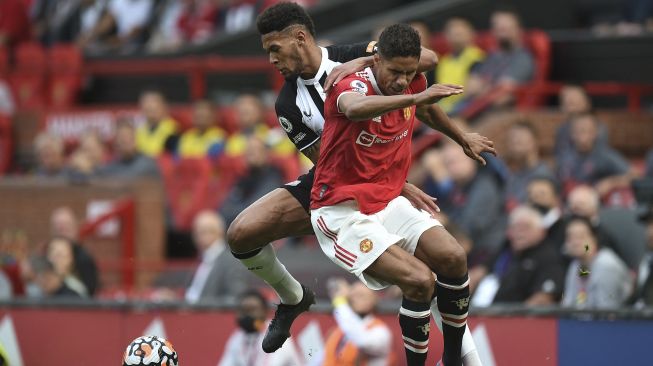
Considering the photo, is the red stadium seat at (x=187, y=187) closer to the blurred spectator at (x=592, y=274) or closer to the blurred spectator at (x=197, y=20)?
the blurred spectator at (x=197, y=20)

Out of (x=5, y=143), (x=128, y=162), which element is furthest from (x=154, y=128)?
(x=5, y=143)

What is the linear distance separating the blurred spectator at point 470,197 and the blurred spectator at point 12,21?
10817mm

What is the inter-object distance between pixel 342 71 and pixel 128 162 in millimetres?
8982

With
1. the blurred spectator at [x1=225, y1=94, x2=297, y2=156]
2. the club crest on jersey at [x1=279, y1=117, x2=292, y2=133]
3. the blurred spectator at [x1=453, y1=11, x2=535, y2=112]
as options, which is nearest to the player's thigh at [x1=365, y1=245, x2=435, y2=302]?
the club crest on jersey at [x1=279, y1=117, x2=292, y2=133]

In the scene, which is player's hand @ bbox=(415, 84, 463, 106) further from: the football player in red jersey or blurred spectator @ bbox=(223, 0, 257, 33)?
blurred spectator @ bbox=(223, 0, 257, 33)

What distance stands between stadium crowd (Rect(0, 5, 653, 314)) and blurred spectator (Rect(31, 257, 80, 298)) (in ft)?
0.04

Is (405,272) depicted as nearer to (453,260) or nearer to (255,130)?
(453,260)

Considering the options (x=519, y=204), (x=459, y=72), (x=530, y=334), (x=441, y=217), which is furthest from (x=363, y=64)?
(x=459, y=72)

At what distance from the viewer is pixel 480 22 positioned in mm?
17891

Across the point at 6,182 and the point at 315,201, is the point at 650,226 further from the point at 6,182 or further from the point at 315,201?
the point at 6,182

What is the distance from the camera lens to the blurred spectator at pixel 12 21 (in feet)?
74.8

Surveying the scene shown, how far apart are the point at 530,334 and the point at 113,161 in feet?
25.9

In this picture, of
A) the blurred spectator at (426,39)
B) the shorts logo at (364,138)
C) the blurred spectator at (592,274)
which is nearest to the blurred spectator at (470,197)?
the blurred spectator at (592,274)

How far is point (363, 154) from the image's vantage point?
8.71 m
